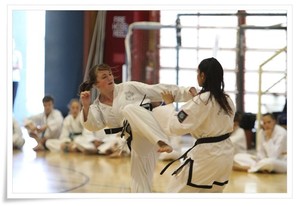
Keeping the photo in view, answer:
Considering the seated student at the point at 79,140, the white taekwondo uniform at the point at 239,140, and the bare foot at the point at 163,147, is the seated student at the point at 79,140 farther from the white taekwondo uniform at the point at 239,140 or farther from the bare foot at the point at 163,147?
the bare foot at the point at 163,147

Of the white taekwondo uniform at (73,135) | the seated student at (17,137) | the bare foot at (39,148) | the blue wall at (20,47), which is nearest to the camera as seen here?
the blue wall at (20,47)

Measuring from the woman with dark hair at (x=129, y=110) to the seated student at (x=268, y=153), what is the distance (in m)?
3.48

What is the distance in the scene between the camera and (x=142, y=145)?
3.99m

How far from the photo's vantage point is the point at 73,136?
7.04 metres

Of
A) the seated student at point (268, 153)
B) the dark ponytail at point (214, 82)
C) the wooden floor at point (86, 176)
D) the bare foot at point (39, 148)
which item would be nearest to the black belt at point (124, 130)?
the dark ponytail at point (214, 82)

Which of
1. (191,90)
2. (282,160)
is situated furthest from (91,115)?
(282,160)

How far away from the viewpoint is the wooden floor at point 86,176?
17.5 feet

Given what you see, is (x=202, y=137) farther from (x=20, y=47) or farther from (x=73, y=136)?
(x=73, y=136)

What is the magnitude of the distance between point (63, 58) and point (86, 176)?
1.16 m

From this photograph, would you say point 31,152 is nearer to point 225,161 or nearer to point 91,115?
point 91,115

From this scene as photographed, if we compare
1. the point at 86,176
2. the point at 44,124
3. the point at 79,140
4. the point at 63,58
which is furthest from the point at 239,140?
the point at 44,124

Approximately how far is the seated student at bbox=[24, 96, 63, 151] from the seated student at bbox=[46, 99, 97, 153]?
0.31 metres

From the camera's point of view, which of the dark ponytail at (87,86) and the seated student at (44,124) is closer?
the dark ponytail at (87,86)

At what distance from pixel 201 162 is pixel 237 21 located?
1.90 meters
